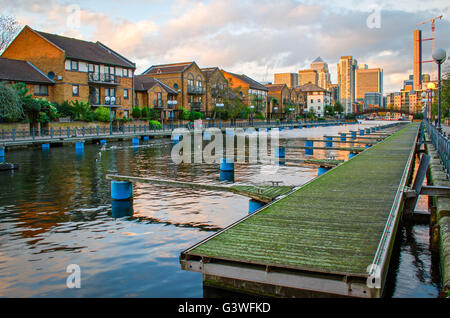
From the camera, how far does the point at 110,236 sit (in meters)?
10.9

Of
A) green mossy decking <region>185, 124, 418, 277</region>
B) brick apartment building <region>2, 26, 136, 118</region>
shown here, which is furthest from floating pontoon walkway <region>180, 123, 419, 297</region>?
brick apartment building <region>2, 26, 136, 118</region>

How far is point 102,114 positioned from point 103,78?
8440 millimetres

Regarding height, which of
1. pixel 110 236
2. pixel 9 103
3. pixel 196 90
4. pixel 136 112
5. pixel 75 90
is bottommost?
pixel 110 236

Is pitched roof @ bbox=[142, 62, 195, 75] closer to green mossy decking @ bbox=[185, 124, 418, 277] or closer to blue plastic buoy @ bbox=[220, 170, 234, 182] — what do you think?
blue plastic buoy @ bbox=[220, 170, 234, 182]

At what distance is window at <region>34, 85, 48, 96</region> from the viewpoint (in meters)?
49.2

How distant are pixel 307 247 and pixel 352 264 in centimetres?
96

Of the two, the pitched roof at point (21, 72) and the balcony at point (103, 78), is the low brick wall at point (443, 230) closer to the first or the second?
the pitched roof at point (21, 72)


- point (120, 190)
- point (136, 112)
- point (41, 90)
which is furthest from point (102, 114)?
point (120, 190)

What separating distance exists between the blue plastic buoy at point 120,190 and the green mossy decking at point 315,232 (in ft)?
20.9

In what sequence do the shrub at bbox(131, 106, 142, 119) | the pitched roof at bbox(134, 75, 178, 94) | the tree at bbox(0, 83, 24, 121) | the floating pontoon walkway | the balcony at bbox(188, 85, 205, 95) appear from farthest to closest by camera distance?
the balcony at bbox(188, 85, 205, 95) → the pitched roof at bbox(134, 75, 178, 94) → the shrub at bbox(131, 106, 142, 119) → the tree at bbox(0, 83, 24, 121) → the floating pontoon walkway

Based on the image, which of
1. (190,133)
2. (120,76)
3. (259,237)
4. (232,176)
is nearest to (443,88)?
(190,133)

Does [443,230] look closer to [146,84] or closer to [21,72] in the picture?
[21,72]

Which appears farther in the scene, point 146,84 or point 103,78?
point 146,84

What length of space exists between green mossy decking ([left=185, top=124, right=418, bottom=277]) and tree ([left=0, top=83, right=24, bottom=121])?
3403cm
